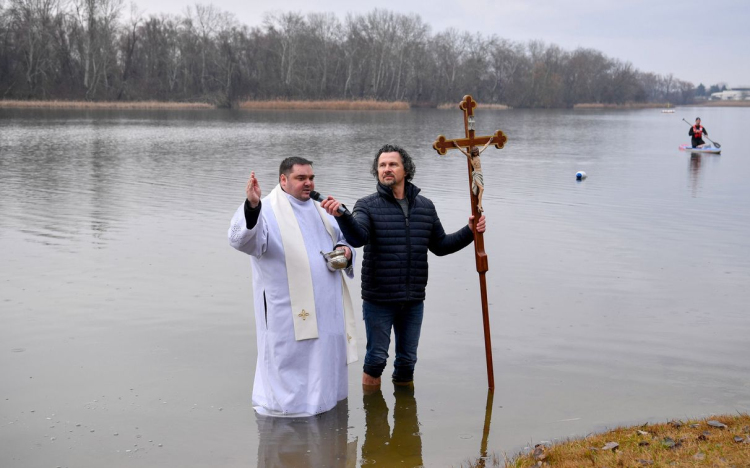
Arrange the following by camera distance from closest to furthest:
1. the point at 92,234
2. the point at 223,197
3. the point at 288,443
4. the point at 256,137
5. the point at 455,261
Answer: the point at 288,443 < the point at 455,261 < the point at 92,234 < the point at 223,197 < the point at 256,137

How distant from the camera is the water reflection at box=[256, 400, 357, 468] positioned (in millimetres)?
5652

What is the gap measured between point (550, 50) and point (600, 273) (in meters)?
158

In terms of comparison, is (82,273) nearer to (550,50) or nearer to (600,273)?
(600,273)

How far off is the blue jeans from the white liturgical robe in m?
0.32

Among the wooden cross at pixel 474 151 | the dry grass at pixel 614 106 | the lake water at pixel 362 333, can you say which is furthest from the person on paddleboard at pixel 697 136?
the dry grass at pixel 614 106

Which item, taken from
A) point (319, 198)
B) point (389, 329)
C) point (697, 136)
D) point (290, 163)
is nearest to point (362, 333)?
point (389, 329)

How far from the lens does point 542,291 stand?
10.6m

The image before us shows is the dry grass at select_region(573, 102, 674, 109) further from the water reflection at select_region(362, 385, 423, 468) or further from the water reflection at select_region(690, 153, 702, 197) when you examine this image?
the water reflection at select_region(362, 385, 423, 468)

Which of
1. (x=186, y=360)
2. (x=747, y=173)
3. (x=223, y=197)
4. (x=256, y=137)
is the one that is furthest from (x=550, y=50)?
(x=186, y=360)

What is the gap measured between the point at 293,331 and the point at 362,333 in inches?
118

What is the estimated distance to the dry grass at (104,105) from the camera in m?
76.8

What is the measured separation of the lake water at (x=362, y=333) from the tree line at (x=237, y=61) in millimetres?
75489

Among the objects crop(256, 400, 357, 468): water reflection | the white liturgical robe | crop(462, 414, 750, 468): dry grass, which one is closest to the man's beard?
the white liturgical robe

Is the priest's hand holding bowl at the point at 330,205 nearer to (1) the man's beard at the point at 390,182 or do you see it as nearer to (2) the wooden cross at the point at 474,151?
(1) the man's beard at the point at 390,182
